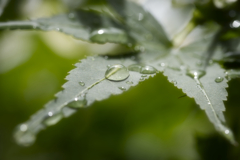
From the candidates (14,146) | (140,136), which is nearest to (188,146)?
(140,136)

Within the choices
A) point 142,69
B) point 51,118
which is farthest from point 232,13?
point 51,118

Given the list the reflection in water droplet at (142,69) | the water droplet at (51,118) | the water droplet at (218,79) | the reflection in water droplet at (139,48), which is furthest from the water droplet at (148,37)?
the water droplet at (51,118)

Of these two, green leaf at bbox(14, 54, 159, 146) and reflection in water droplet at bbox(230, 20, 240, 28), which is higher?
reflection in water droplet at bbox(230, 20, 240, 28)

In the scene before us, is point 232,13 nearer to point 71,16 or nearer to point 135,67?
point 135,67

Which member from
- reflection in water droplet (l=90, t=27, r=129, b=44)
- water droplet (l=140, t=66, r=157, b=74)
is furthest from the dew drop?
reflection in water droplet (l=90, t=27, r=129, b=44)

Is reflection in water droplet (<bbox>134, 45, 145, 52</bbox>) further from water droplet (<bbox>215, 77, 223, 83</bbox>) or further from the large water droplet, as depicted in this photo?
water droplet (<bbox>215, 77, 223, 83</bbox>)
